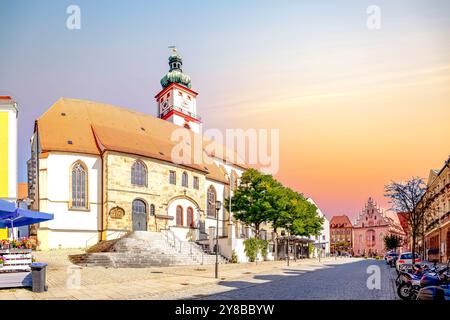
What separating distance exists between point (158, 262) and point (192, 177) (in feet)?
59.1

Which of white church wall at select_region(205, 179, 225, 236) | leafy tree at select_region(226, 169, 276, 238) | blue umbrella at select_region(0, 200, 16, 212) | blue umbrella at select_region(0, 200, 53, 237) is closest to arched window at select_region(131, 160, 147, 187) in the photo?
leafy tree at select_region(226, 169, 276, 238)

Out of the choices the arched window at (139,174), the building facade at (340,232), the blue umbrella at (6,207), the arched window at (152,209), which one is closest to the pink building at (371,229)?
the building facade at (340,232)

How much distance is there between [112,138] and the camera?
130 feet

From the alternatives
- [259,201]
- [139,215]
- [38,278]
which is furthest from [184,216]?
[38,278]

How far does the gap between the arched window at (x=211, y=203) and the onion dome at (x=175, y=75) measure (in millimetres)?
29168

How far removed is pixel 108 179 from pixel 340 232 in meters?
102

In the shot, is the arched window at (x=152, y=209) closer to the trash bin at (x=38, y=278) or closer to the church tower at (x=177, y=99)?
the trash bin at (x=38, y=278)

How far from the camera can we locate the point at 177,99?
7131cm

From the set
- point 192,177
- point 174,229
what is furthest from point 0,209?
point 192,177

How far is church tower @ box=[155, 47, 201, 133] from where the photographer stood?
69.4 m

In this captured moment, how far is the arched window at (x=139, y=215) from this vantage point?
39.0 meters

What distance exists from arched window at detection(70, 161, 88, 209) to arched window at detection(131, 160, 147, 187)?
4.41m

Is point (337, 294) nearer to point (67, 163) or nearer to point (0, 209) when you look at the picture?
point (0, 209)
